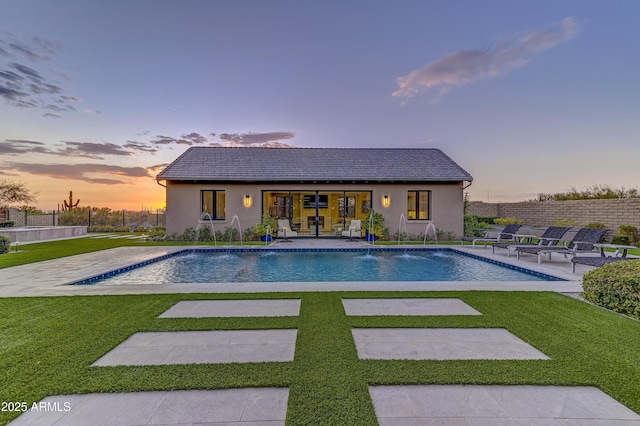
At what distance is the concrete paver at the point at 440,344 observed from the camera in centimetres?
308

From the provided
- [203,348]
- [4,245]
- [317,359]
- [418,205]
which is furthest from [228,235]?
[317,359]

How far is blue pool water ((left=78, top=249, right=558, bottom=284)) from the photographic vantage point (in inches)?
293

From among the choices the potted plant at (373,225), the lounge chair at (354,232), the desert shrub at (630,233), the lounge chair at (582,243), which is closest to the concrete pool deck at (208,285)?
the lounge chair at (582,243)

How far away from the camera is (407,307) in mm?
4695

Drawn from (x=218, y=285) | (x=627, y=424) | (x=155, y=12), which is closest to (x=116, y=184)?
(x=155, y=12)

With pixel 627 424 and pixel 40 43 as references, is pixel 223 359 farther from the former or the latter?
pixel 40 43

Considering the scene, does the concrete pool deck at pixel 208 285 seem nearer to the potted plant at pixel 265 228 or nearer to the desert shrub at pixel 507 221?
the potted plant at pixel 265 228

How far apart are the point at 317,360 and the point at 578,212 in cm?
1987

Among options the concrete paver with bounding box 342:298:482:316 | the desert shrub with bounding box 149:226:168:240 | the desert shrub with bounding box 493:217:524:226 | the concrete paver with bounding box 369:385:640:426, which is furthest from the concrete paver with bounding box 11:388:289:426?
the desert shrub with bounding box 493:217:524:226

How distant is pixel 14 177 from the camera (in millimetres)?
20266

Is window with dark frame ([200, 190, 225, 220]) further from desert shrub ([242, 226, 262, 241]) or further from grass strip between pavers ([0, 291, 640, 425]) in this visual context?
grass strip between pavers ([0, 291, 640, 425])

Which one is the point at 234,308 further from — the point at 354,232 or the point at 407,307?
the point at 354,232

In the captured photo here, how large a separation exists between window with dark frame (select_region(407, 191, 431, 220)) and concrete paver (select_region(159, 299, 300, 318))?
11.8m

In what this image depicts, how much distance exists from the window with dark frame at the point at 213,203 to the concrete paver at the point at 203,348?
1195 centimetres
